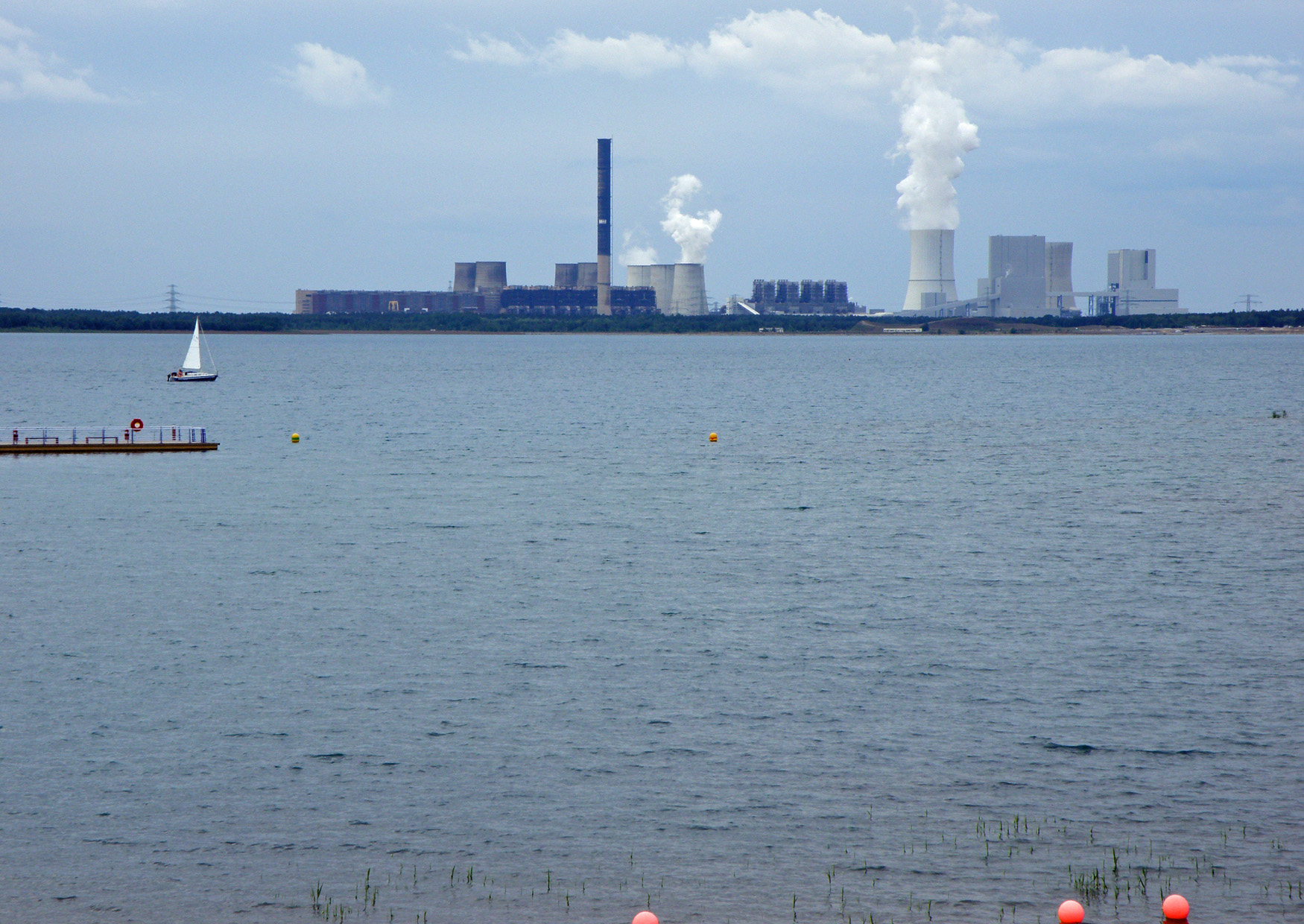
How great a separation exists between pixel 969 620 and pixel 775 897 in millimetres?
19134

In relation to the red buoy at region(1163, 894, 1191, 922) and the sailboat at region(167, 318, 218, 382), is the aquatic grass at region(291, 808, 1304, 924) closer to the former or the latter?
the red buoy at region(1163, 894, 1191, 922)

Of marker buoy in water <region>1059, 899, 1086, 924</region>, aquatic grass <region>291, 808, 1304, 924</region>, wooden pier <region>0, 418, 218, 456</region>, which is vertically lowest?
aquatic grass <region>291, 808, 1304, 924</region>

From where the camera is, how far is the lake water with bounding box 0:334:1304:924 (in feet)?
72.0

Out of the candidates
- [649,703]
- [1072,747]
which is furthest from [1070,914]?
[649,703]

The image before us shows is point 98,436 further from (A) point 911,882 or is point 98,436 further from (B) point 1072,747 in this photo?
(A) point 911,882

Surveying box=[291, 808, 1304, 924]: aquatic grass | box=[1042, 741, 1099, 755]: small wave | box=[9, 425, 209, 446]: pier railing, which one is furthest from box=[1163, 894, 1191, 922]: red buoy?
box=[9, 425, 209, 446]: pier railing

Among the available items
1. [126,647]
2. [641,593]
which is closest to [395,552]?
[641,593]

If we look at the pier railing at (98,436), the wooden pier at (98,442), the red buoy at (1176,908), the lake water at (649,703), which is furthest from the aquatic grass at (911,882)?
the wooden pier at (98,442)

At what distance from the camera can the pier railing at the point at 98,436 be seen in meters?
82.2

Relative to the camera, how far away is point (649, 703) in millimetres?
30609

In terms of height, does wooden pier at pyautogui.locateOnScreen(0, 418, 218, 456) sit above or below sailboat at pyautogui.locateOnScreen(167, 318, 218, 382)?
below

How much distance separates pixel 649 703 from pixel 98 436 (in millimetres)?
69901

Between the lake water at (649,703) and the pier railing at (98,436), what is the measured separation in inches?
615

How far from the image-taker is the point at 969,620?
3878 centimetres
